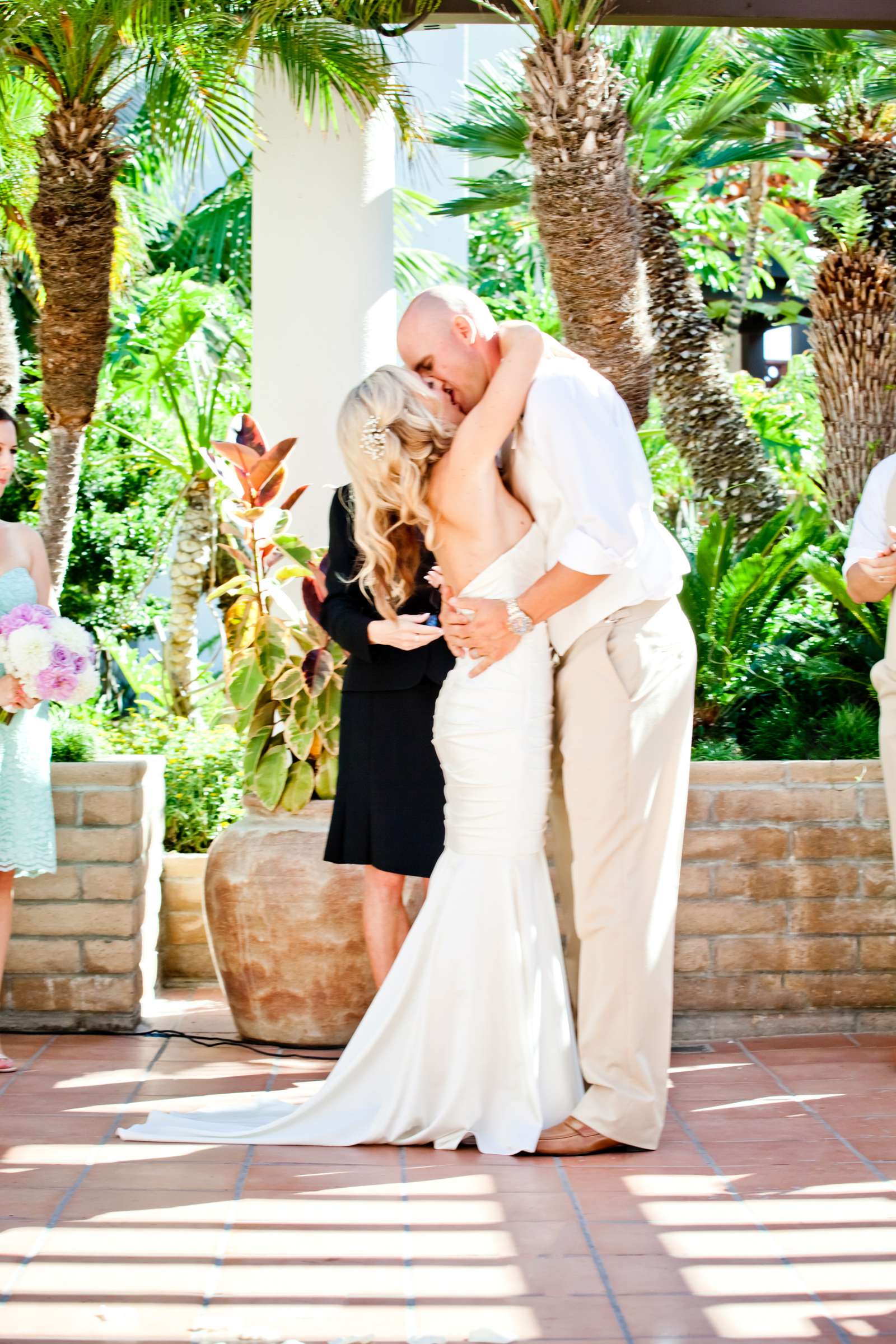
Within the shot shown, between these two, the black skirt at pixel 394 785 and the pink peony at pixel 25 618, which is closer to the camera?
the black skirt at pixel 394 785

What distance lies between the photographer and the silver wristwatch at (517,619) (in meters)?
3.53

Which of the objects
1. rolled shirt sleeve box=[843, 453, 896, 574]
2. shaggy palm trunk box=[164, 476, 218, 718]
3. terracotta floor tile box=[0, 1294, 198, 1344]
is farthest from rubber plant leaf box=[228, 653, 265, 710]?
shaggy palm trunk box=[164, 476, 218, 718]

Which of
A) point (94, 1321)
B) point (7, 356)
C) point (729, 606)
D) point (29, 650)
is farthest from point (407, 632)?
point (7, 356)

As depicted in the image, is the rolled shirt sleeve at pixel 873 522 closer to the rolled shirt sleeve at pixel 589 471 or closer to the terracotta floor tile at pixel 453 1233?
the rolled shirt sleeve at pixel 589 471

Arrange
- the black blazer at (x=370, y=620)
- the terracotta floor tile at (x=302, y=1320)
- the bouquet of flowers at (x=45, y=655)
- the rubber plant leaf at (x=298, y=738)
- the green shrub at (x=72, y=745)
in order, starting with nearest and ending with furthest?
the terracotta floor tile at (x=302, y=1320) → the black blazer at (x=370, y=620) → the bouquet of flowers at (x=45, y=655) → the rubber plant leaf at (x=298, y=738) → the green shrub at (x=72, y=745)

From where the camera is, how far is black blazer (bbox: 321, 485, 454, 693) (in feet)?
13.5

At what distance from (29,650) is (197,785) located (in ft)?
7.32

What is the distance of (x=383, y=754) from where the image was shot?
4.21 meters

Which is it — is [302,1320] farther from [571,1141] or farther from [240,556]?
[240,556]

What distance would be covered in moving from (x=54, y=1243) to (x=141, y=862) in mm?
2122

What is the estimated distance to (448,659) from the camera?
4.16 m

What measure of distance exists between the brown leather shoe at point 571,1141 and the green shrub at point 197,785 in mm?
2683

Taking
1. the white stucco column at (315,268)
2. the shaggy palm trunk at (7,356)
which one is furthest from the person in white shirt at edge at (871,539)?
the shaggy palm trunk at (7,356)

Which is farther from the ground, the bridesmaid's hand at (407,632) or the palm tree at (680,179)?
the palm tree at (680,179)
